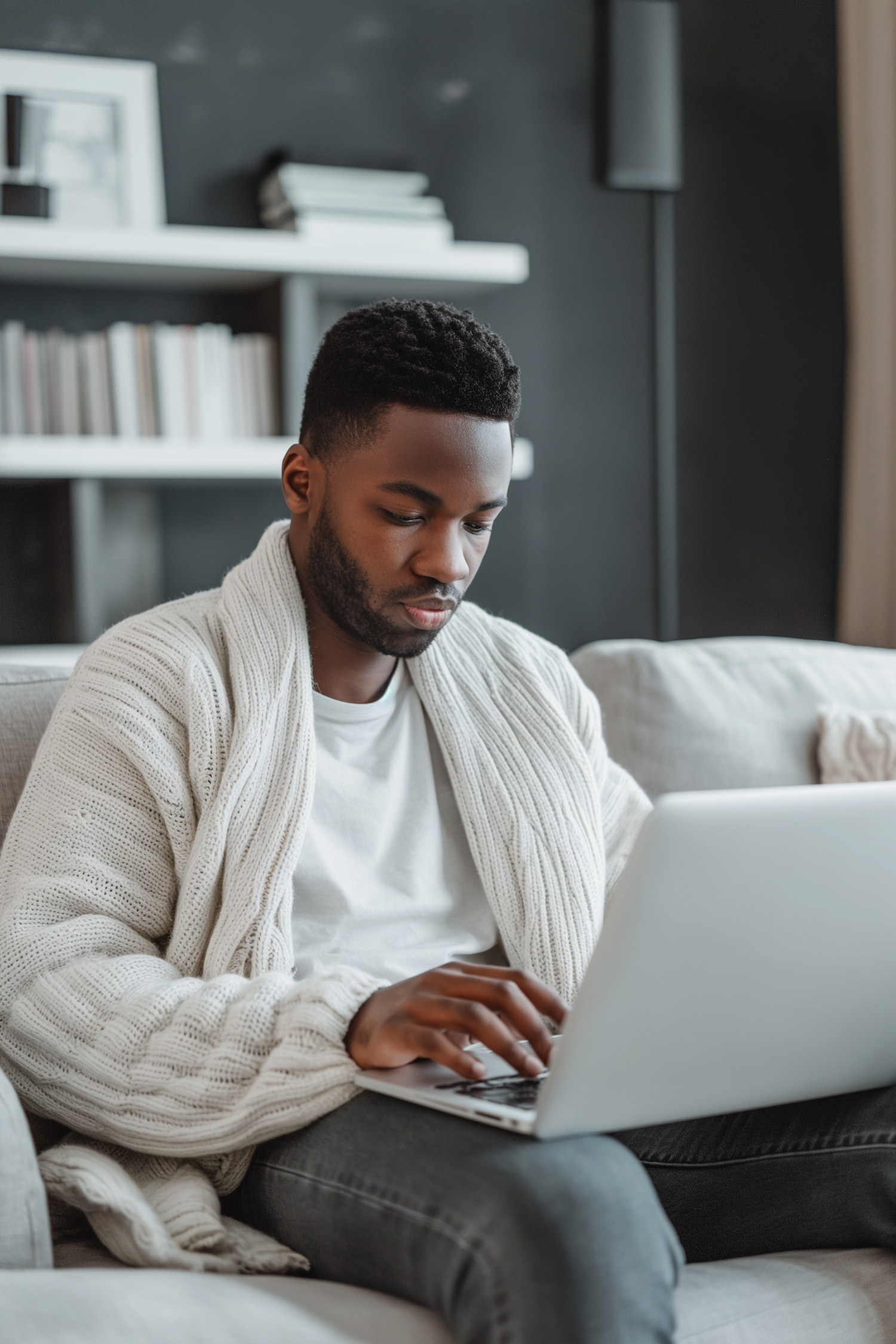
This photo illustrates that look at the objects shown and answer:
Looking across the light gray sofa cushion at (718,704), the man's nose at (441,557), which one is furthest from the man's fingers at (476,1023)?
the light gray sofa cushion at (718,704)

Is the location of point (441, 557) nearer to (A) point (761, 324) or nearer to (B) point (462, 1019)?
(B) point (462, 1019)

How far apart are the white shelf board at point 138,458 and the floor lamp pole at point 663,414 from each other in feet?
1.88

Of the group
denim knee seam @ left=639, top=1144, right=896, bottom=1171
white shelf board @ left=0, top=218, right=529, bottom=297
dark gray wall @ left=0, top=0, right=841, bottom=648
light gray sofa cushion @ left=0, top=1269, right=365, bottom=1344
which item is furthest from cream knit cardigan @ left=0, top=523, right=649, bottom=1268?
dark gray wall @ left=0, top=0, right=841, bottom=648

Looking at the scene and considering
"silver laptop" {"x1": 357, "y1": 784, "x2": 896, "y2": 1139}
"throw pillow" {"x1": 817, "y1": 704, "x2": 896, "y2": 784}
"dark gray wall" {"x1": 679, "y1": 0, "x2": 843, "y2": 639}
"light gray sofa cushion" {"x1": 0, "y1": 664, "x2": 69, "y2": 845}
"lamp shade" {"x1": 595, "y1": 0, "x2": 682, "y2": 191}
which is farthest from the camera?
"dark gray wall" {"x1": 679, "y1": 0, "x2": 843, "y2": 639}

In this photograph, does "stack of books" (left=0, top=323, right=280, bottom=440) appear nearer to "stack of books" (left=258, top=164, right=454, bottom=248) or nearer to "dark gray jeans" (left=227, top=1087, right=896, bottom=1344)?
"stack of books" (left=258, top=164, right=454, bottom=248)

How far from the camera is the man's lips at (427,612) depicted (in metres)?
1.19

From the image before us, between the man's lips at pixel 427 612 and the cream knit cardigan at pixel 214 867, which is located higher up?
the man's lips at pixel 427 612

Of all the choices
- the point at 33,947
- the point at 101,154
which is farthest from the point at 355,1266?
the point at 101,154

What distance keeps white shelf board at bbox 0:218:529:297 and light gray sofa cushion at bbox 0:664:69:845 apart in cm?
128

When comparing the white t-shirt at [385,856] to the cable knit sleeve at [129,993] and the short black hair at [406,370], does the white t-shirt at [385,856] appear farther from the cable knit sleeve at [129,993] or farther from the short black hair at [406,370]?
the short black hair at [406,370]

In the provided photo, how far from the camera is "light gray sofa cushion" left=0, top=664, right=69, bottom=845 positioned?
1.25m

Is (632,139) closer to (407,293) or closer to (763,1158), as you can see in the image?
(407,293)

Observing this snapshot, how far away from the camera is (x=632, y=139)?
268cm

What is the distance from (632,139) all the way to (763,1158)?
2.18 meters
